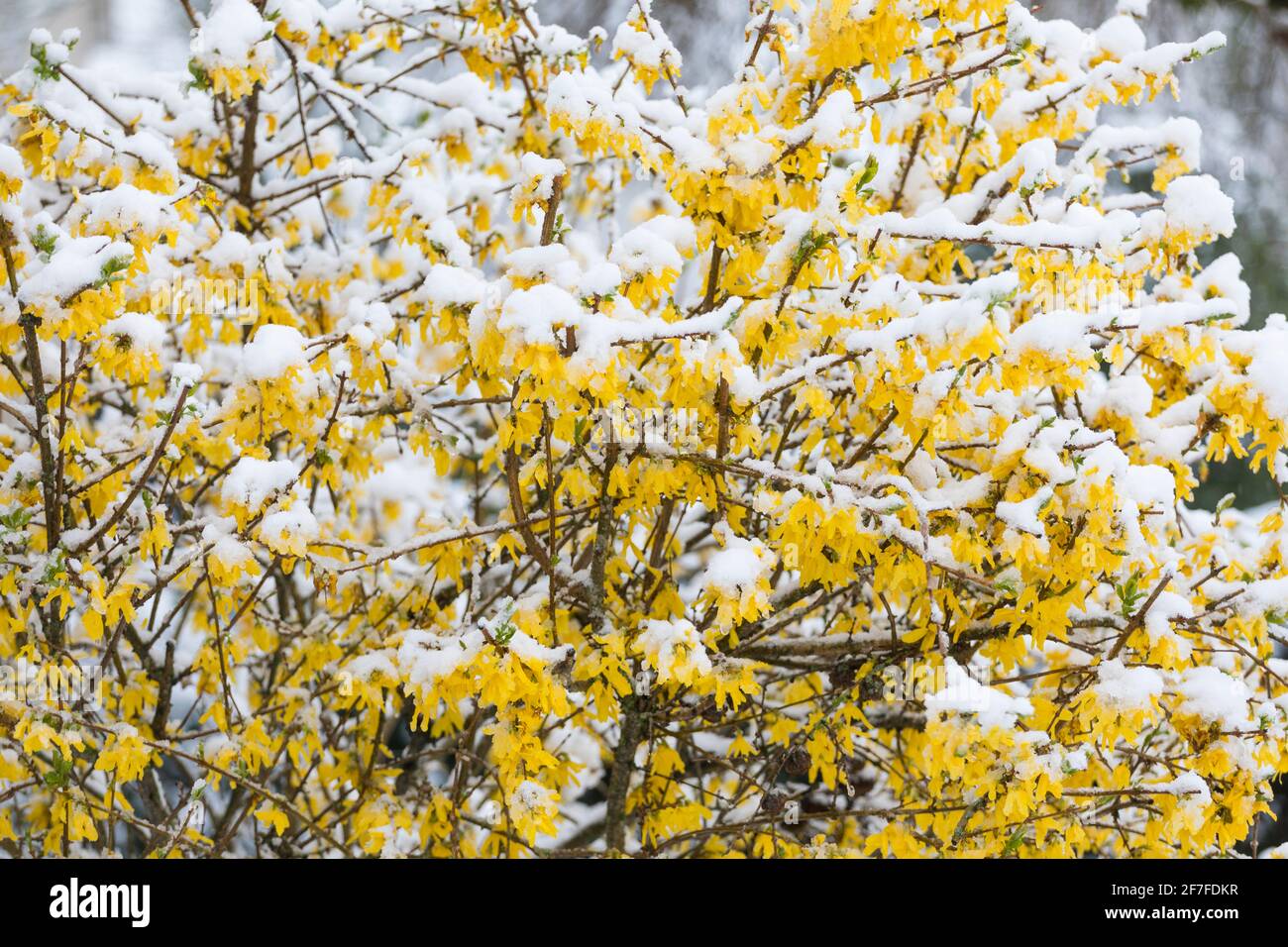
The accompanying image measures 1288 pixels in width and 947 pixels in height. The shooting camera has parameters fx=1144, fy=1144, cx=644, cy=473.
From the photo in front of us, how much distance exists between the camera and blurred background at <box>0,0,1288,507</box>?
6824 mm

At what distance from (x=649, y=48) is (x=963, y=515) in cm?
149

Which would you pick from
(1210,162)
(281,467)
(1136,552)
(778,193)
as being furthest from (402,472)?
(1210,162)

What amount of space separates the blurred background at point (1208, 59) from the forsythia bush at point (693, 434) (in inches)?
135

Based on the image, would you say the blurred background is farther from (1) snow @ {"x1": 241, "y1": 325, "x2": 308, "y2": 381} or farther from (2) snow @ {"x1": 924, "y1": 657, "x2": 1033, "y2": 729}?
(2) snow @ {"x1": 924, "y1": 657, "x2": 1033, "y2": 729}

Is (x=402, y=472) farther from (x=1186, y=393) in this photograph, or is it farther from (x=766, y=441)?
(x=1186, y=393)

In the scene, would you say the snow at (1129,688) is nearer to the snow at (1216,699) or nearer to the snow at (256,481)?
the snow at (1216,699)

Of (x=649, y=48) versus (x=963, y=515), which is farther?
(x=649, y=48)

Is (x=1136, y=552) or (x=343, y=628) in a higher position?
(x=343, y=628)

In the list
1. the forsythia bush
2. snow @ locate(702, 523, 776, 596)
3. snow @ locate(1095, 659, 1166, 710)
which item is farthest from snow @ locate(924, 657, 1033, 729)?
snow @ locate(702, 523, 776, 596)

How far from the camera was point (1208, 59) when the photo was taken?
8086 mm

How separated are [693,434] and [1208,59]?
7.16 metres
